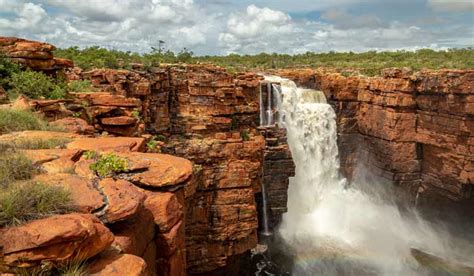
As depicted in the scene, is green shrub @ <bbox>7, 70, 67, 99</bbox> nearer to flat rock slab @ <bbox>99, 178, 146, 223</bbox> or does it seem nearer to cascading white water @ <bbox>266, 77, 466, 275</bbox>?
flat rock slab @ <bbox>99, 178, 146, 223</bbox>

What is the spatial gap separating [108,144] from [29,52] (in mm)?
6191

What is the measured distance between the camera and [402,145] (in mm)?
23859

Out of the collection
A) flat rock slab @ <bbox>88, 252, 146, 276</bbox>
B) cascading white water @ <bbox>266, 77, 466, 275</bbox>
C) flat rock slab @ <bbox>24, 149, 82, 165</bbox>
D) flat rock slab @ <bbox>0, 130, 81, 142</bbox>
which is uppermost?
flat rock slab @ <bbox>0, 130, 81, 142</bbox>

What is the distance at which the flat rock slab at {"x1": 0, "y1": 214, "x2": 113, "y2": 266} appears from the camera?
397 cm

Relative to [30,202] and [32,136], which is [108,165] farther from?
[32,136]

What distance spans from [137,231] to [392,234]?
22279 mm

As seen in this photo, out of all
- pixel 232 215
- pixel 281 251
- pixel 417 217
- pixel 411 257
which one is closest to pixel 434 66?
pixel 417 217

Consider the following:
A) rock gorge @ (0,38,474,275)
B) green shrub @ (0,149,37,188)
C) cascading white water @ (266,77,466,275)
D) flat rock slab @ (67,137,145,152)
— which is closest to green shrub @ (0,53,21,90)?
rock gorge @ (0,38,474,275)

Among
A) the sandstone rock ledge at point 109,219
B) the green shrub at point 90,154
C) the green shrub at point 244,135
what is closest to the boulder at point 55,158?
the sandstone rock ledge at point 109,219

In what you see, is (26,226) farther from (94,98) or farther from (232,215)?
(232,215)

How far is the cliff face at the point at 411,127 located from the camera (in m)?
21.0

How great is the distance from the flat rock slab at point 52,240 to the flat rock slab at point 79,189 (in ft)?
1.26

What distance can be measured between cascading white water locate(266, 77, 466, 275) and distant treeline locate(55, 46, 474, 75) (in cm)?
627

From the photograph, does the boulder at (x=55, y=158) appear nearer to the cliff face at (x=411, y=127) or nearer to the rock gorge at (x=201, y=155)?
the rock gorge at (x=201, y=155)
